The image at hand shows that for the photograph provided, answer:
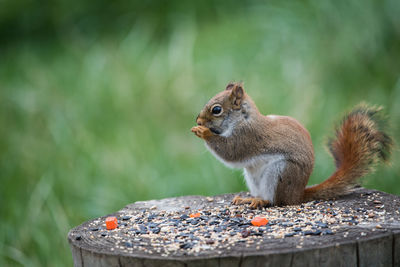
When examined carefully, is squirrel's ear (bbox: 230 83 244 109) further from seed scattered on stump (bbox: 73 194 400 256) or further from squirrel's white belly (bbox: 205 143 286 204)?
seed scattered on stump (bbox: 73 194 400 256)

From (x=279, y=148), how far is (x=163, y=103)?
2365 millimetres

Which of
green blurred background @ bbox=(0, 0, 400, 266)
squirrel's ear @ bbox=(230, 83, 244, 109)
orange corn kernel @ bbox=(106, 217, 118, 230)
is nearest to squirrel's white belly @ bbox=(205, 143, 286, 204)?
squirrel's ear @ bbox=(230, 83, 244, 109)

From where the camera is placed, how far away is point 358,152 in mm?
2314

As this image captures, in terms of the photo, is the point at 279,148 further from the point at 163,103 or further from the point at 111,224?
the point at 163,103

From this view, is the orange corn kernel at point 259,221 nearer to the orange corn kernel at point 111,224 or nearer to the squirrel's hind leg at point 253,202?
the squirrel's hind leg at point 253,202

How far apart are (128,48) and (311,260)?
14.7 feet

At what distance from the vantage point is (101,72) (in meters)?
5.19

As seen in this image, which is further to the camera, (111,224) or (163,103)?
(163,103)

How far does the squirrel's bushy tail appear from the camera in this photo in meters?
2.31

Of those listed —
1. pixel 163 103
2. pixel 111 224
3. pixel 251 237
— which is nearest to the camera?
pixel 251 237

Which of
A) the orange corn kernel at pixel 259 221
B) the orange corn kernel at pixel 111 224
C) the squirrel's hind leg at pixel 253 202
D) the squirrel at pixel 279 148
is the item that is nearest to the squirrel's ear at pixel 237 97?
the squirrel at pixel 279 148

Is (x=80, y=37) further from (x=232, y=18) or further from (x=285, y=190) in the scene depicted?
(x=285, y=190)

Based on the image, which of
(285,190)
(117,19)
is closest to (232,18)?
(117,19)

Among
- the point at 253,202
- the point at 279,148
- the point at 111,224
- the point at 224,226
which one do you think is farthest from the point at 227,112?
the point at 111,224
